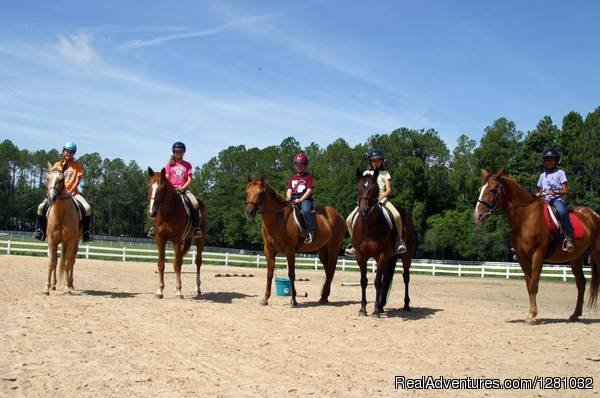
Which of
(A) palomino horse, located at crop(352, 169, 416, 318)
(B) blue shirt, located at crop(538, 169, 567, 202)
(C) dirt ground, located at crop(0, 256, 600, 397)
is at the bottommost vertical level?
(C) dirt ground, located at crop(0, 256, 600, 397)

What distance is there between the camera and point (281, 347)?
25.5 ft

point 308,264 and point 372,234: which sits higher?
point 372,234

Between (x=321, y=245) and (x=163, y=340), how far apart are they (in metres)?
6.21

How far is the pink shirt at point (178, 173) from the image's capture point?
1369 centimetres

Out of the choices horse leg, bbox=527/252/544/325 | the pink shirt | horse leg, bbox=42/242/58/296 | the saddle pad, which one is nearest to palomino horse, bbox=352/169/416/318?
horse leg, bbox=527/252/544/325

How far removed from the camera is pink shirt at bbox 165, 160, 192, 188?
13.7 metres

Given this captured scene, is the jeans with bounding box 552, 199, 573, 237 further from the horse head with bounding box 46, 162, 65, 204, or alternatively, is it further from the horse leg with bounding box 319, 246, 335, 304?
the horse head with bounding box 46, 162, 65, 204

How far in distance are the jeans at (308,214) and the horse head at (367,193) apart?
213 centimetres

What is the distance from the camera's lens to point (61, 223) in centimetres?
1246

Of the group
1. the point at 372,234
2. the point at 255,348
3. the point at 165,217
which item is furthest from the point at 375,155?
the point at 255,348

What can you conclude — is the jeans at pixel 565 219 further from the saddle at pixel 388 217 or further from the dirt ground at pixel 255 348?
the saddle at pixel 388 217

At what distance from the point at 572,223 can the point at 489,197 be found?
6.95 feet

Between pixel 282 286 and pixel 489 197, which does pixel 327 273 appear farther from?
pixel 489 197

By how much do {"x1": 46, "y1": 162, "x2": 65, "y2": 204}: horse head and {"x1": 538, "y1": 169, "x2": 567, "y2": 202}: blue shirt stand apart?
10.9 metres
